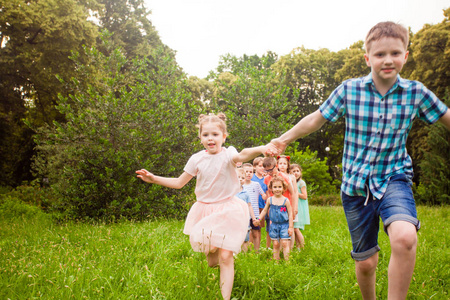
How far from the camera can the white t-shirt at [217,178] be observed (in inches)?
151

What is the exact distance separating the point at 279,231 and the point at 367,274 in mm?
2627

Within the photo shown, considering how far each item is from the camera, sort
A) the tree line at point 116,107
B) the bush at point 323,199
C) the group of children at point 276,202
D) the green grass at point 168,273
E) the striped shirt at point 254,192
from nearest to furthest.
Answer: the green grass at point 168,273, the group of children at point 276,202, the striped shirt at point 254,192, the tree line at point 116,107, the bush at point 323,199

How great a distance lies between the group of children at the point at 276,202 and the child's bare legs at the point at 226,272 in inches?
83.4

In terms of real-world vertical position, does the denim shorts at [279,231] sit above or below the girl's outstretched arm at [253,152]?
below

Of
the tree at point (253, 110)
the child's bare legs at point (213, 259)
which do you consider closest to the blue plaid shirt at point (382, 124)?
the child's bare legs at point (213, 259)

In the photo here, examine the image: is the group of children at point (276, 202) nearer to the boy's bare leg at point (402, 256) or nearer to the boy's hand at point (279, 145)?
the boy's hand at point (279, 145)

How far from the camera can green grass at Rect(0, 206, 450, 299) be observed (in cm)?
339

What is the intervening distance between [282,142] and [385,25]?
1258 mm

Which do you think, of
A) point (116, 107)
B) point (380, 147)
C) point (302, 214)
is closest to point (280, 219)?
point (302, 214)

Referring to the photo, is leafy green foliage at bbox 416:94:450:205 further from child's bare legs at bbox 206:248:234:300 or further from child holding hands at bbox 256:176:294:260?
child's bare legs at bbox 206:248:234:300

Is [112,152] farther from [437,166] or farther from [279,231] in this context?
[437,166]

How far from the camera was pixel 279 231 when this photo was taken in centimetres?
562

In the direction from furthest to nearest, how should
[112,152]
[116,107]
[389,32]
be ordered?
[116,107], [112,152], [389,32]

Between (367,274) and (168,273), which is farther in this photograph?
(168,273)
